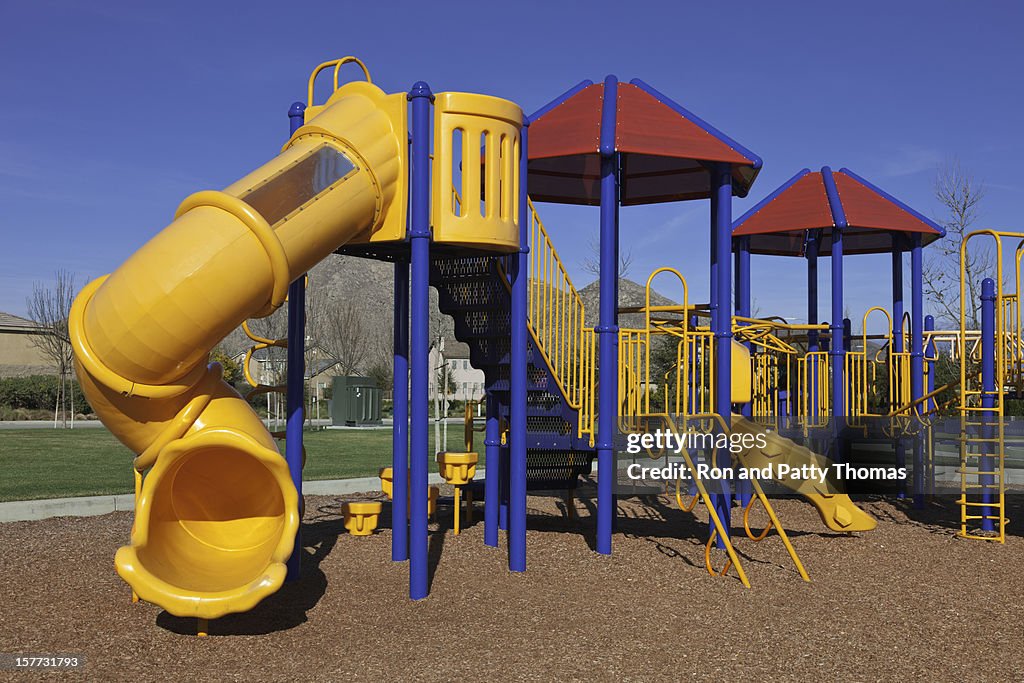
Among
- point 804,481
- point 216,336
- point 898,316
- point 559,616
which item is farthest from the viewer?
point 898,316

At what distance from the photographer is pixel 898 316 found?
14.9 metres

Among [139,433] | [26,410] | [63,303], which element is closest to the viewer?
[139,433]

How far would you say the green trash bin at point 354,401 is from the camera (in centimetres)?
3466

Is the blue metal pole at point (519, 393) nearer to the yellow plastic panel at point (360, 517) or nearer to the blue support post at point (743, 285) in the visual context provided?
the yellow plastic panel at point (360, 517)

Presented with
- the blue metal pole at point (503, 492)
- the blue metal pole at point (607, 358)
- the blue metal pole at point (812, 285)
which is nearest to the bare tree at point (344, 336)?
the blue metal pole at point (812, 285)

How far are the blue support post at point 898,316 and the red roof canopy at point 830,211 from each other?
4.6 inches

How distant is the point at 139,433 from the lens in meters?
6.32

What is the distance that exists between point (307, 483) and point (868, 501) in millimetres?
8487

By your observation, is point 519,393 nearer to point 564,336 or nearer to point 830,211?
point 564,336

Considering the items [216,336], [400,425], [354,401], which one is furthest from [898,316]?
[354,401]

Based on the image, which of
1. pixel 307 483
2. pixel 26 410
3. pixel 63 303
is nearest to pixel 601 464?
pixel 307 483

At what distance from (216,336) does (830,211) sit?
1027 cm

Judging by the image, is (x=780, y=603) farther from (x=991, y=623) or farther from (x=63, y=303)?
(x=63, y=303)

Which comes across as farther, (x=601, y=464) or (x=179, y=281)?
(x=601, y=464)
